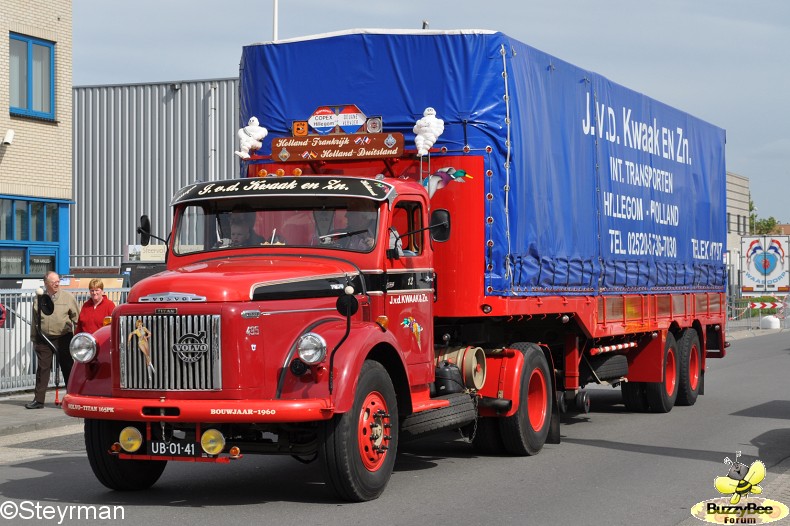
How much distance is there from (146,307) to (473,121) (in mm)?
4132

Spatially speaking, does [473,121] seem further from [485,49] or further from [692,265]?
[692,265]

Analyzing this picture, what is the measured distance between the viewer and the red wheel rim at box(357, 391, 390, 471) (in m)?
9.27

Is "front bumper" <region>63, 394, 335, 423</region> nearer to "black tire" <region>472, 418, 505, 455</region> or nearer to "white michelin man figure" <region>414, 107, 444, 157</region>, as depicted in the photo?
"white michelin man figure" <region>414, 107, 444, 157</region>

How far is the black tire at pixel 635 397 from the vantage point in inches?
660

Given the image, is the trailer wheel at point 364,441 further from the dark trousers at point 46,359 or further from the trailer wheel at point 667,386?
the dark trousers at point 46,359

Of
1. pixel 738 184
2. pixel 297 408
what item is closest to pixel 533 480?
pixel 297 408

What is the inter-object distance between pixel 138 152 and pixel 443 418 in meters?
30.3

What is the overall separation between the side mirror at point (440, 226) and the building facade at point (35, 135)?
50.4 feet

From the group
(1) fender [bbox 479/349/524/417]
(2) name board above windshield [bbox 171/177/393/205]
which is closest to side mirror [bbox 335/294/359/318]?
(2) name board above windshield [bbox 171/177/393/205]

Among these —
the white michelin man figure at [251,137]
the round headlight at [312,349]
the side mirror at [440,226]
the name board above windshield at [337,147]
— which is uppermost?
the white michelin man figure at [251,137]

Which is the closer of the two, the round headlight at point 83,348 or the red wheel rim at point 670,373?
the round headlight at point 83,348

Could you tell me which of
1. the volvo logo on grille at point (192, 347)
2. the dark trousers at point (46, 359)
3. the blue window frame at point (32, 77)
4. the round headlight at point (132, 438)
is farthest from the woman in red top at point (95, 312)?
the blue window frame at point (32, 77)

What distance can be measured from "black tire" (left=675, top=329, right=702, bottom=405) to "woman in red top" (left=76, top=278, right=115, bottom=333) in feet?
26.6

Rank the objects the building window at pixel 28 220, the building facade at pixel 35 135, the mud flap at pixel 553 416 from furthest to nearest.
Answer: the building window at pixel 28 220 < the building facade at pixel 35 135 < the mud flap at pixel 553 416
